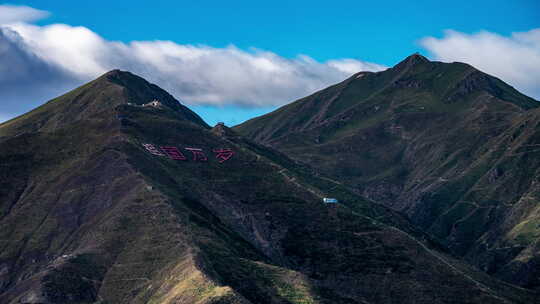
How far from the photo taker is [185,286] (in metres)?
189

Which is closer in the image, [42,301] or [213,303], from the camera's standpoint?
[213,303]

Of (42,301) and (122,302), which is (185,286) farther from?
(42,301)

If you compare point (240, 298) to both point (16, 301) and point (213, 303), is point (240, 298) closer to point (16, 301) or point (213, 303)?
point (213, 303)

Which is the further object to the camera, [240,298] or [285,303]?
[285,303]

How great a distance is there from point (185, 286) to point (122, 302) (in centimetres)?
1996

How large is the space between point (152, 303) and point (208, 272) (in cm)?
1492

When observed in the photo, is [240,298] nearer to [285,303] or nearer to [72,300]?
[285,303]

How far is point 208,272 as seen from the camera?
197m

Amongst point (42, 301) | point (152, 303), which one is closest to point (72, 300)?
point (42, 301)

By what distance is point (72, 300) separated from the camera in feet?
652

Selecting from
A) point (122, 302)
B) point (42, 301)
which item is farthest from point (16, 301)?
point (122, 302)

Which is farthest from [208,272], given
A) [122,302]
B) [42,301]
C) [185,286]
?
[42,301]

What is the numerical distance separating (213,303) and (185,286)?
16410 mm

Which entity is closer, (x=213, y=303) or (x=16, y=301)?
(x=213, y=303)
